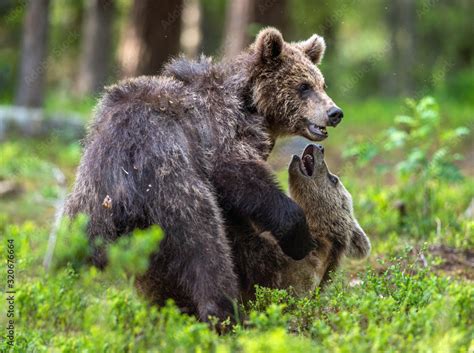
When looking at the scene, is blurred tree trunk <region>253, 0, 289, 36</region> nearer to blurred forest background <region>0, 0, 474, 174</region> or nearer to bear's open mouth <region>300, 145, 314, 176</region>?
blurred forest background <region>0, 0, 474, 174</region>

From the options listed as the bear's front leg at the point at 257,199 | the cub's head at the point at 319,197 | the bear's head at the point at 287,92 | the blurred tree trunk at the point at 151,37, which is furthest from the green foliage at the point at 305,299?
the blurred tree trunk at the point at 151,37

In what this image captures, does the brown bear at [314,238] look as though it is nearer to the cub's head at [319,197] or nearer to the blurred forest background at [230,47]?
the cub's head at [319,197]

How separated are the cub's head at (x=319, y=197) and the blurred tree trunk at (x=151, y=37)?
8.96 m

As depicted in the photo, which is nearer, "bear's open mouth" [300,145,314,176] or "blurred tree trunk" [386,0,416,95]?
"bear's open mouth" [300,145,314,176]

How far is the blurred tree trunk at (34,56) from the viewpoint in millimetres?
15586

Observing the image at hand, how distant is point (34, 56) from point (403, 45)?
12.0 m

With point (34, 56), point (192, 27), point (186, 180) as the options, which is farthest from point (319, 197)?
point (192, 27)

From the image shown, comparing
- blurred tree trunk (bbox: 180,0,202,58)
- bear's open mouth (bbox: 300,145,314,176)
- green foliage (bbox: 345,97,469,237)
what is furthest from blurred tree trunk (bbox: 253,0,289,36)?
blurred tree trunk (bbox: 180,0,202,58)

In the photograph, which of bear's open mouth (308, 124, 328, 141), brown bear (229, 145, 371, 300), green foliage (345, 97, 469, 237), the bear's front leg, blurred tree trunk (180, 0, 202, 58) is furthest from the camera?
blurred tree trunk (180, 0, 202, 58)

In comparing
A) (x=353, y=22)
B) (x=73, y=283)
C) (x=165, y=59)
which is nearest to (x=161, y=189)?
(x=73, y=283)

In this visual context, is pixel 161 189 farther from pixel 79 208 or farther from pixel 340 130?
pixel 340 130

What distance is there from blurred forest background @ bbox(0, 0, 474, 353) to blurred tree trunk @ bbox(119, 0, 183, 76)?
22 millimetres

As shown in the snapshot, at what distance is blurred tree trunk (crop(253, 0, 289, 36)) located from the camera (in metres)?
15.4

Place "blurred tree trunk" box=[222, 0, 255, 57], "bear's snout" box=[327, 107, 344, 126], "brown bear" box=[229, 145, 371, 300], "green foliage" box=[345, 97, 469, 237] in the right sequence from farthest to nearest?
1. "blurred tree trunk" box=[222, 0, 255, 57]
2. "green foliage" box=[345, 97, 469, 237]
3. "bear's snout" box=[327, 107, 344, 126]
4. "brown bear" box=[229, 145, 371, 300]
